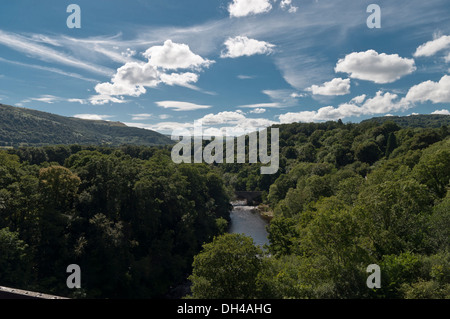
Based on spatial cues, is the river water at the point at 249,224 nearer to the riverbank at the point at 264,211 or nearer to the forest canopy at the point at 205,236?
the riverbank at the point at 264,211

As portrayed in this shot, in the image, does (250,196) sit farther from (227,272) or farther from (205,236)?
(227,272)

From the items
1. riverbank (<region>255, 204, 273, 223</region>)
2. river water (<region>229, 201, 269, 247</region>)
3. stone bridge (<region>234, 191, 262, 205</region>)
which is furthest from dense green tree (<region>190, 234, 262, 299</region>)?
stone bridge (<region>234, 191, 262, 205</region>)

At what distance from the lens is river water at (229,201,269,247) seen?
202 ft

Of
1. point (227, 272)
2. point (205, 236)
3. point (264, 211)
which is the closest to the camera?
point (227, 272)

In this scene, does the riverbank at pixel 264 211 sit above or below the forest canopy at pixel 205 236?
below

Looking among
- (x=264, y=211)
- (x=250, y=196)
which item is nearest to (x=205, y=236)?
(x=264, y=211)

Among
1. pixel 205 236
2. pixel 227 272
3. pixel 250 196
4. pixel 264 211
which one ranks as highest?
pixel 227 272

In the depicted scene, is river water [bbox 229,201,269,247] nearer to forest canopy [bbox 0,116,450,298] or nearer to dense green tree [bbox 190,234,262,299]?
forest canopy [bbox 0,116,450,298]

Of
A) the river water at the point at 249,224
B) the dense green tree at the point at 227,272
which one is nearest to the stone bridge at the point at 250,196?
the river water at the point at 249,224

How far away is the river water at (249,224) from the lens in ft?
202

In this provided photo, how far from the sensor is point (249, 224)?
72.9 meters

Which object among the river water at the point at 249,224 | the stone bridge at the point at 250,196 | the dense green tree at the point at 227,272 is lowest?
the river water at the point at 249,224

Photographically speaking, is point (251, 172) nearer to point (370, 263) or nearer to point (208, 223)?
point (208, 223)
